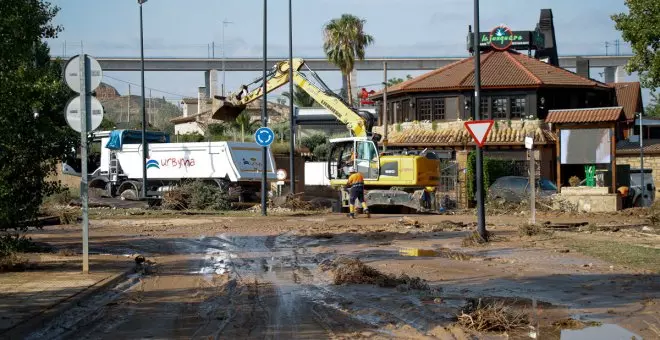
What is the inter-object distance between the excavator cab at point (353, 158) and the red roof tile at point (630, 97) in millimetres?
35441

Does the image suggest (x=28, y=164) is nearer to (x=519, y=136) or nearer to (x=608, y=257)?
(x=608, y=257)

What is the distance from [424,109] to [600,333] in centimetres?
4026

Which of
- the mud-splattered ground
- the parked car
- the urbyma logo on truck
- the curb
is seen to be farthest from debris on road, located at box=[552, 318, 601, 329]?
the urbyma logo on truck

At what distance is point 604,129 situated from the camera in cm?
3072

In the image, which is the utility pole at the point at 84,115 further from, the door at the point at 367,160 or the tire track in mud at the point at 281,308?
the door at the point at 367,160

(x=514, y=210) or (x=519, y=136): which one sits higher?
(x=519, y=136)

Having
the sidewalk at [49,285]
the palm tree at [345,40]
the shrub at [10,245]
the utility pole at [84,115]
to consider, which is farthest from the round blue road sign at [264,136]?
the palm tree at [345,40]

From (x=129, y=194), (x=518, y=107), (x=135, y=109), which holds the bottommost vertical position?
(x=129, y=194)

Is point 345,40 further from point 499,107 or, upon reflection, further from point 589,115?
point 589,115

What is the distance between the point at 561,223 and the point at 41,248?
1480cm

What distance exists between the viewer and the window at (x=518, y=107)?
46.2m

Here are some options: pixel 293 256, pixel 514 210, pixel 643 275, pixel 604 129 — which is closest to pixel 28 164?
pixel 293 256

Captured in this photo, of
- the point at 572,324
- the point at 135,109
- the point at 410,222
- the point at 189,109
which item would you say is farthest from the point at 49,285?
the point at 135,109

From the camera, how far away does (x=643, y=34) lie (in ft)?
72.1
